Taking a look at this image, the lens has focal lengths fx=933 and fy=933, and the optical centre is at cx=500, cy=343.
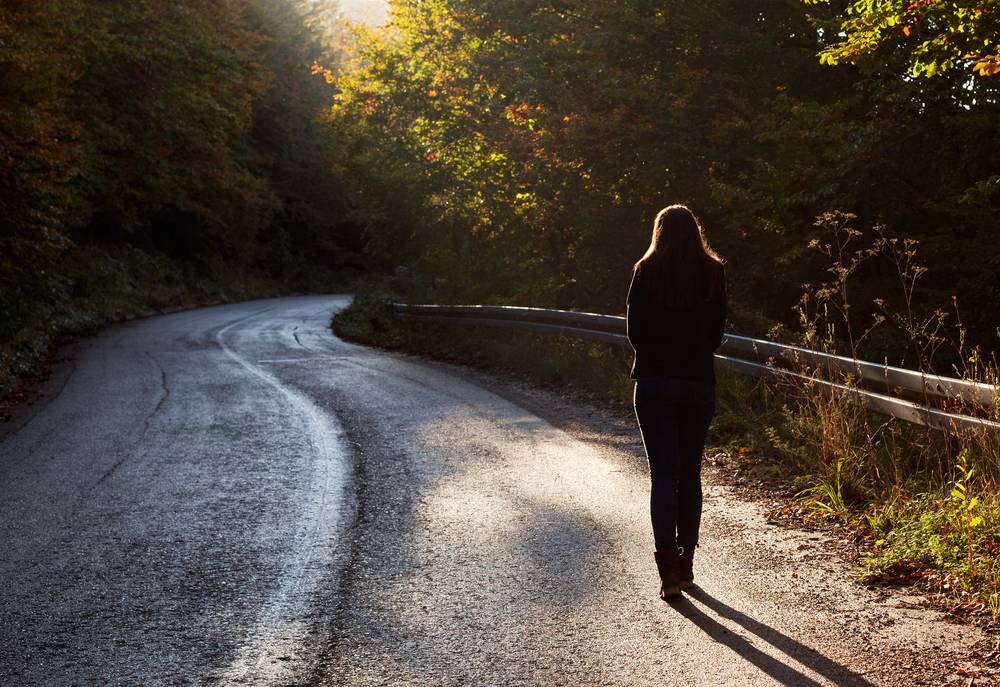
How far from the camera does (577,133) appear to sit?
15.6 metres

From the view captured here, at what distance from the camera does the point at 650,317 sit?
5.19 m

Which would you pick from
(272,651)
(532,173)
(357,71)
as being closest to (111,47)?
(357,71)

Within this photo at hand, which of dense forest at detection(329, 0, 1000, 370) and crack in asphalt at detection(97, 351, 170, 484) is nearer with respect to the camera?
crack in asphalt at detection(97, 351, 170, 484)

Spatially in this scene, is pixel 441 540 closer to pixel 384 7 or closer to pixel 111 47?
pixel 384 7

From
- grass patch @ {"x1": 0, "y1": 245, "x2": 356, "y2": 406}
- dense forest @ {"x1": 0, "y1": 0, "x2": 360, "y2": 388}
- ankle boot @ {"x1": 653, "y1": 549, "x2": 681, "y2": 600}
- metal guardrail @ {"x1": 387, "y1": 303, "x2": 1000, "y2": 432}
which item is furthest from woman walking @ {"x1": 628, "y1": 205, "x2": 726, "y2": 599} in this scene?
dense forest @ {"x1": 0, "y1": 0, "x2": 360, "y2": 388}

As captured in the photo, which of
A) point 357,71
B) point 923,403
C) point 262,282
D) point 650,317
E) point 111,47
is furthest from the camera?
point 262,282

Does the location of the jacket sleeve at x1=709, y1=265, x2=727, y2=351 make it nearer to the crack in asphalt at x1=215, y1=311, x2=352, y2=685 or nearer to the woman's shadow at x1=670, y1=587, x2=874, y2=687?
the woman's shadow at x1=670, y1=587, x2=874, y2=687

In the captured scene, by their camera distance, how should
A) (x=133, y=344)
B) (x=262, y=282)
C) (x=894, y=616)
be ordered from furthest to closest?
(x=262, y=282) < (x=133, y=344) < (x=894, y=616)

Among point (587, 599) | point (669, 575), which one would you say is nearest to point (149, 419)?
point (587, 599)

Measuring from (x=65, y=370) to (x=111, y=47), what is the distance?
1141cm

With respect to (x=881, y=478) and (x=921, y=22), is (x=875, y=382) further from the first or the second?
(x=921, y=22)

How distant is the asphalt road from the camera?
4152 mm

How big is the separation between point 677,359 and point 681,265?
1.69ft

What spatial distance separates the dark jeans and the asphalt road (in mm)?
377
